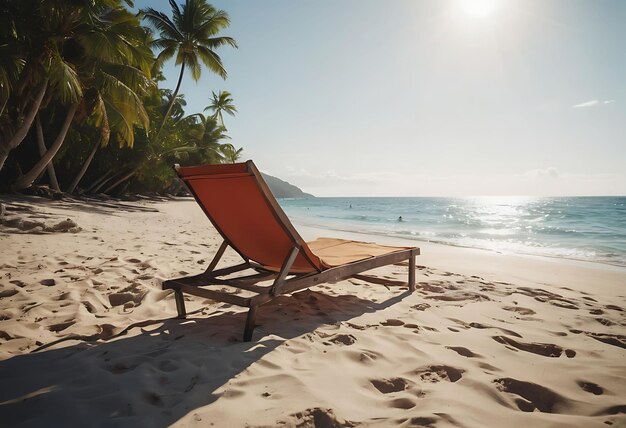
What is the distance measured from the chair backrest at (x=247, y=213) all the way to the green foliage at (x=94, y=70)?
746 cm

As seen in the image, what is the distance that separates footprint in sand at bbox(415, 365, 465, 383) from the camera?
5.93 feet

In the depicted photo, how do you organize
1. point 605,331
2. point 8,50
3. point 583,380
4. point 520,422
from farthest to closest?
point 8,50 < point 605,331 < point 583,380 < point 520,422

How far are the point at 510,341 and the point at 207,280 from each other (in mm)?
2383

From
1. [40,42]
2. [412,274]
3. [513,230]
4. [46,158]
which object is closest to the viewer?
[412,274]

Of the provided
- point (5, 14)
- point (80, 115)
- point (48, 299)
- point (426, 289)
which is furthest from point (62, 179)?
point (426, 289)

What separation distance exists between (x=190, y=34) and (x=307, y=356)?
796 inches

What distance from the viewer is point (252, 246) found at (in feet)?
10.0

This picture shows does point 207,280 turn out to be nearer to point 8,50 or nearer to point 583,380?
point 583,380

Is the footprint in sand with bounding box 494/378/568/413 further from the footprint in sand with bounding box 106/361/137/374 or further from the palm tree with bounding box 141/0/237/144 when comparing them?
the palm tree with bounding box 141/0/237/144

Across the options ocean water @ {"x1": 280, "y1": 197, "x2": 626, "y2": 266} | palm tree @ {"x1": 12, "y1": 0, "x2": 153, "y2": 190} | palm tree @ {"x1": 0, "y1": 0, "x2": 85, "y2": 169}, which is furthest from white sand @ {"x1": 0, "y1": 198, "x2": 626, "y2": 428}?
palm tree @ {"x1": 12, "y1": 0, "x2": 153, "y2": 190}

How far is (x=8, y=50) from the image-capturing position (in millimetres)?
7172

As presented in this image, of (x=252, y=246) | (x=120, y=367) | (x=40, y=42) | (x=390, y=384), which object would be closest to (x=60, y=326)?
(x=120, y=367)

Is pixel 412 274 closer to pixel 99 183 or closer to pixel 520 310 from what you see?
pixel 520 310

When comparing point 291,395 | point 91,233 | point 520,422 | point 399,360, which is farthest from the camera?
point 91,233
